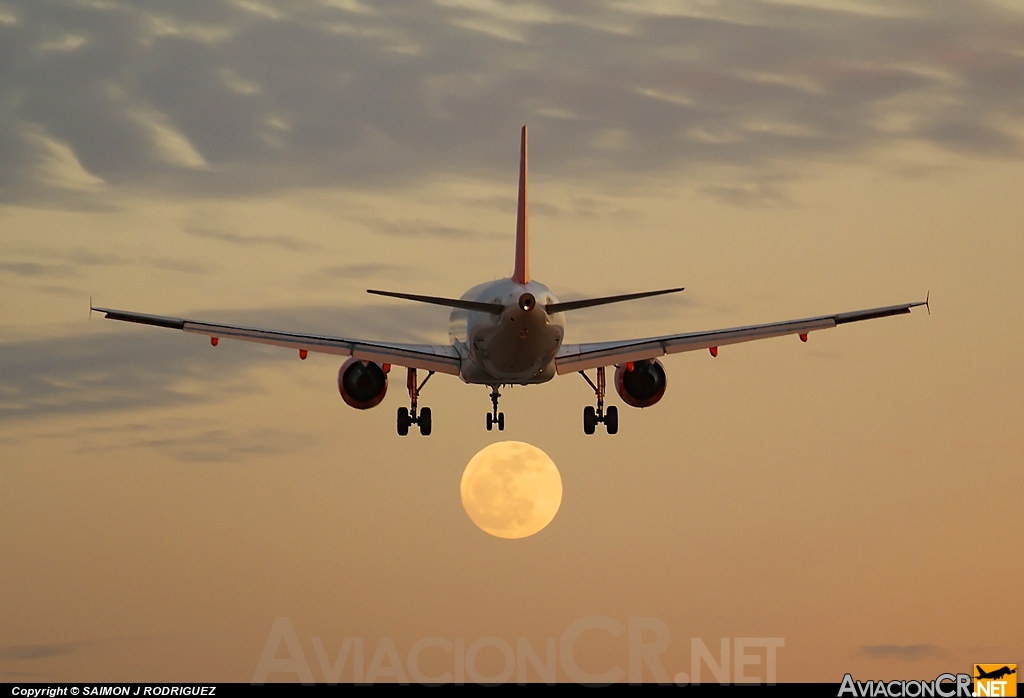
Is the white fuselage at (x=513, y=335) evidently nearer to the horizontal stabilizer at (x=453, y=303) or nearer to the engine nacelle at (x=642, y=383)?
the horizontal stabilizer at (x=453, y=303)

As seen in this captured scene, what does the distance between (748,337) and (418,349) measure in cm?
1433

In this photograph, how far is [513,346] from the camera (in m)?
61.3

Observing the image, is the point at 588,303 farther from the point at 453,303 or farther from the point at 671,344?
the point at 671,344

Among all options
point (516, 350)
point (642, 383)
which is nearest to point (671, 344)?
point (642, 383)

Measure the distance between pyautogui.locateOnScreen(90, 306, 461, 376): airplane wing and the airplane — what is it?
42mm

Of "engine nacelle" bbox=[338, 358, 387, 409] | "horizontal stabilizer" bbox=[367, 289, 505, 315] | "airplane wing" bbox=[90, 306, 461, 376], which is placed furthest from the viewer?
"engine nacelle" bbox=[338, 358, 387, 409]

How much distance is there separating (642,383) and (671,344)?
3.13 m

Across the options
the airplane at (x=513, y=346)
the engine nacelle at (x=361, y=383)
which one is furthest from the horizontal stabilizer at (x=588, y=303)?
the engine nacelle at (x=361, y=383)

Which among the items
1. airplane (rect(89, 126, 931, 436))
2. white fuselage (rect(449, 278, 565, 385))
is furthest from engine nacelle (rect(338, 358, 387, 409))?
white fuselage (rect(449, 278, 565, 385))

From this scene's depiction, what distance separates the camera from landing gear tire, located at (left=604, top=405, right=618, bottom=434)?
73438 millimetres

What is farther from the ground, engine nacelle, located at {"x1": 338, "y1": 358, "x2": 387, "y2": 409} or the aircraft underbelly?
engine nacelle, located at {"x1": 338, "y1": 358, "x2": 387, "y2": 409}

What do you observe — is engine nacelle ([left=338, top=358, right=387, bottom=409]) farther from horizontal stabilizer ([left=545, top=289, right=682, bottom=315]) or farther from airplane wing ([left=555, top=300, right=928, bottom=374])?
horizontal stabilizer ([left=545, top=289, right=682, bottom=315])

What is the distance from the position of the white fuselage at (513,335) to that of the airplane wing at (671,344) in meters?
4.70

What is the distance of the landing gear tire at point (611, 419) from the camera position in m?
73.4
